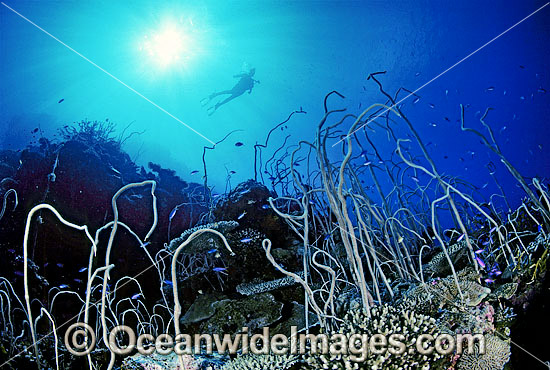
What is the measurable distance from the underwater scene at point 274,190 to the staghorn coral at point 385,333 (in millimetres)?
20

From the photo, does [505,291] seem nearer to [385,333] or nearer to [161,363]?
[385,333]

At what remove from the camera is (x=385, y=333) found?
7.61 ft

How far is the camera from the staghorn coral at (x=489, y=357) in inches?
104

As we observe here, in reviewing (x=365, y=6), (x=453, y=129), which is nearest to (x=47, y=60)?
(x=365, y=6)

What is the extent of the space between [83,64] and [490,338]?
41.9 metres

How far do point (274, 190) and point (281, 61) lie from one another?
31553 mm

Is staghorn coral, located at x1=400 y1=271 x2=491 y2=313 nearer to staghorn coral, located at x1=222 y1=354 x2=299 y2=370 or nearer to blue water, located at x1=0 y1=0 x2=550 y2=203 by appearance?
staghorn coral, located at x1=222 y1=354 x2=299 y2=370

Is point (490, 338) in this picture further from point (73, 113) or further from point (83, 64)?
point (73, 113)

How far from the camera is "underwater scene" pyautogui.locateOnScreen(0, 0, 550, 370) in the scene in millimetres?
2801

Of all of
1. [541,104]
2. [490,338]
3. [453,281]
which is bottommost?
[490,338]

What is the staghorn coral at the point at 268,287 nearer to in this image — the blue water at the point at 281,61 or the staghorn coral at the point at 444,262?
the staghorn coral at the point at 444,262

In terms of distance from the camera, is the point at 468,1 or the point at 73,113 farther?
the point at 73,113

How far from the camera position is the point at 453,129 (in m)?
42.5

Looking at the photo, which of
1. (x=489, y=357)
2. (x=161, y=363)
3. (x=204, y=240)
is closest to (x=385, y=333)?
(x=489, y=357)
